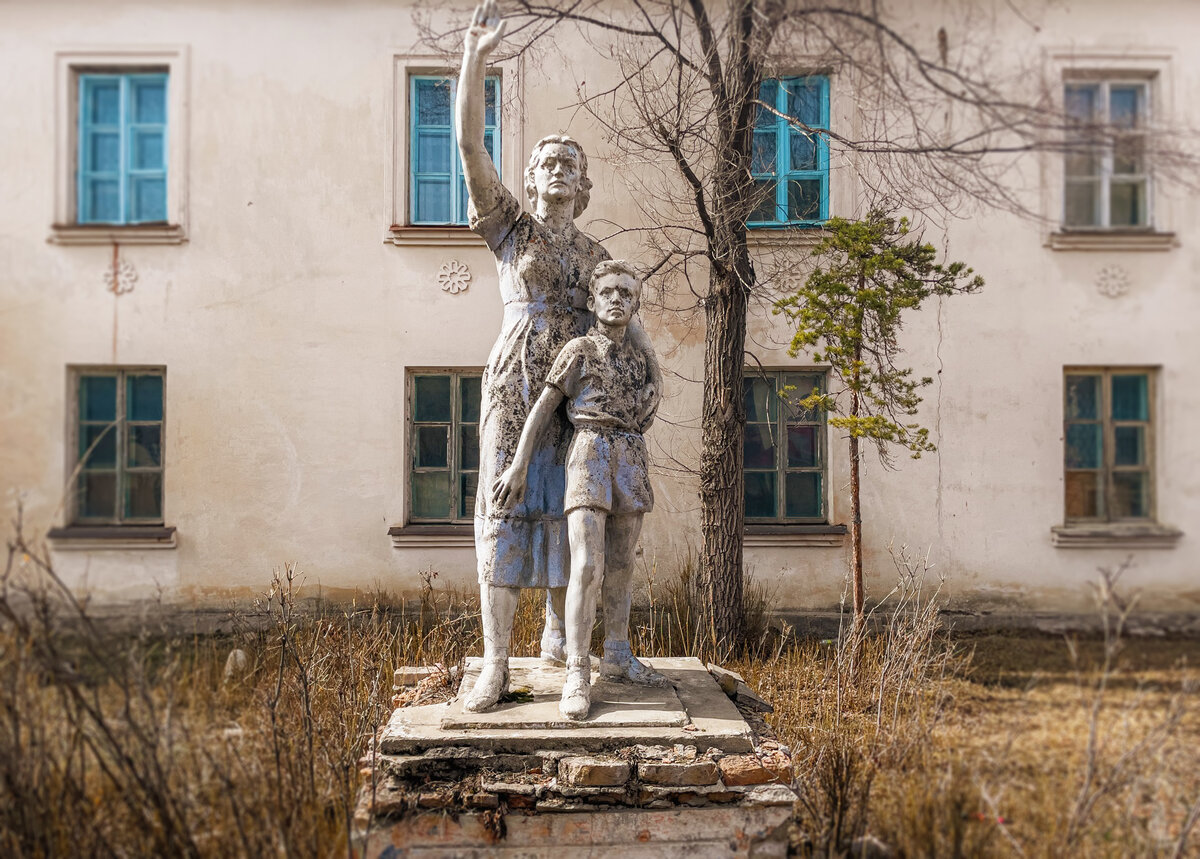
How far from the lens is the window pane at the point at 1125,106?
3.55 m

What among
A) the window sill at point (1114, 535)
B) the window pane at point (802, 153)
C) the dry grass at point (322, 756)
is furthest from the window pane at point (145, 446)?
the window sill at point (1114, 535)

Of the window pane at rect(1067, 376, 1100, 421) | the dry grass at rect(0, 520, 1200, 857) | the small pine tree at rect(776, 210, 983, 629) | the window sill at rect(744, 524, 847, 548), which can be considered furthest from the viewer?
the window sill at rect(744, 524, 847, 548)

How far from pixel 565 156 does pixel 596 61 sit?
3690 mm

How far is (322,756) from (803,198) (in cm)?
461

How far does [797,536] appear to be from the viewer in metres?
6.38

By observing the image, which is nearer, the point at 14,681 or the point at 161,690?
the point at 14,681

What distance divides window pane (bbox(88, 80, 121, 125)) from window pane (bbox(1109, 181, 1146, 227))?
665cm

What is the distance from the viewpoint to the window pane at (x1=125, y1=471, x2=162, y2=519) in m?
6.13

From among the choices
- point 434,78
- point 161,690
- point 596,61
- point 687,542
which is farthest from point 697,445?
point 161,690

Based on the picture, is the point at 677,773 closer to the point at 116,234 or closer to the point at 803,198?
the point at 803,198

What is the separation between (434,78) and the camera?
6371 millimetres

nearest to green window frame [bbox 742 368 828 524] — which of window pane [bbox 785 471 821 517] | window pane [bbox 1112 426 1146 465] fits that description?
window pane [bbox 785 471 821 517]

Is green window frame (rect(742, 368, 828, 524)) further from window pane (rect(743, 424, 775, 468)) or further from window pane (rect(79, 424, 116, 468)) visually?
window pane (rect(79, 424, 116, 468))

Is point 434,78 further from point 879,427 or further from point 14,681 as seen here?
point 14,681
